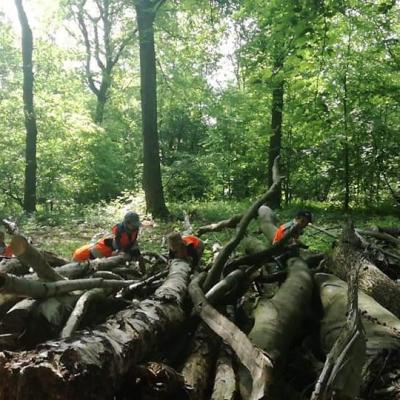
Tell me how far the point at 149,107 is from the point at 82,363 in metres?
11.9

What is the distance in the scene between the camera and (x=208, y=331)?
3.51 m

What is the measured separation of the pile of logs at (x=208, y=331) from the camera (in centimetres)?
229

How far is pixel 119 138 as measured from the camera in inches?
1052

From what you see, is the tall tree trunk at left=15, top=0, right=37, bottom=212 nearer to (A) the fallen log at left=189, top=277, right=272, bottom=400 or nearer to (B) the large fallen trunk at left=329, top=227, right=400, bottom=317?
(B) the large fallen trunk at left=329, top=227, right=400, bottom=317

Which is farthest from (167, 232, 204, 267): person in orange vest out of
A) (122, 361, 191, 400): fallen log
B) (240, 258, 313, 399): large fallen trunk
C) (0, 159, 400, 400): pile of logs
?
(122, 361, 191, 400): fallen log

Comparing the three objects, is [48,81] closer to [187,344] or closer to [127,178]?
[127,178]

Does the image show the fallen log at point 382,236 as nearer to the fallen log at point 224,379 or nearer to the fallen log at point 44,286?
the fallen log at point 44,286

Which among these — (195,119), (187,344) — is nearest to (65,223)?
(187,344)

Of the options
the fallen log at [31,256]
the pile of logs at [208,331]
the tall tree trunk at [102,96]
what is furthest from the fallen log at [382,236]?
the tall tree trunk at [102,96]

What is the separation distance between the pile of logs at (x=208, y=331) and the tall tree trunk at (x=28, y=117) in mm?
11472

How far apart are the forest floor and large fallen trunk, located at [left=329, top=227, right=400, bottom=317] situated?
288cm

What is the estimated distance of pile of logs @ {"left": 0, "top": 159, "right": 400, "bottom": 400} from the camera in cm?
229

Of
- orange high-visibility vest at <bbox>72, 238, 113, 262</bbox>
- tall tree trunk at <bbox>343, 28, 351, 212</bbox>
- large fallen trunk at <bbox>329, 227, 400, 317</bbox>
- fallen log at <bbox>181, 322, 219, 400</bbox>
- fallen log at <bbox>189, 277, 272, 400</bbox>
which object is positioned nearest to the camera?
fallen log at <bbox>189, 277, 272, 400</bbox>

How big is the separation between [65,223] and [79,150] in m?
7.75
